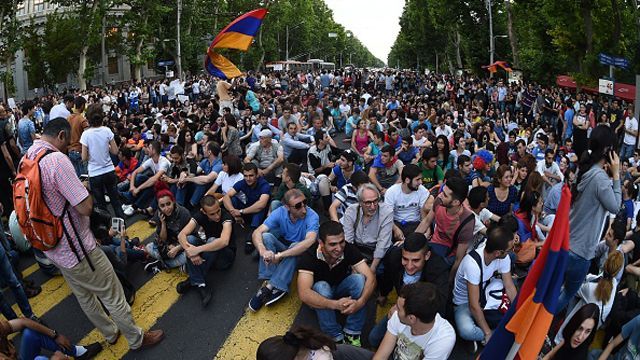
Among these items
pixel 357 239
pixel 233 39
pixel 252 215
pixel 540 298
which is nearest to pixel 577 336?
pixel 540 298

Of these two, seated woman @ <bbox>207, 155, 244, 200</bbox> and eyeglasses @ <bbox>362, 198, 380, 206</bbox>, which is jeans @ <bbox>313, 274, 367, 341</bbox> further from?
seated woman @ <bbox>207, 155, 244, 200</bbox>

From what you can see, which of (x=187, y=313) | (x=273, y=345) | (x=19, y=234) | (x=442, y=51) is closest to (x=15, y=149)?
(x=19, y=234)

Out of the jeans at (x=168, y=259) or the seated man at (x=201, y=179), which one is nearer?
the jeans at (x=168, y=259)

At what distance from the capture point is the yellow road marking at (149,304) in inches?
187

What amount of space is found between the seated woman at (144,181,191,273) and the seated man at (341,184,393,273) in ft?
6.84

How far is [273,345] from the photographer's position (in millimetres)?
2910

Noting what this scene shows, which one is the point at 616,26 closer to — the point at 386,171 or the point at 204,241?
the point at 386,171

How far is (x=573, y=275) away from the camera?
448cm

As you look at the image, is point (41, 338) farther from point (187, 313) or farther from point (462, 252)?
point (462, 252)

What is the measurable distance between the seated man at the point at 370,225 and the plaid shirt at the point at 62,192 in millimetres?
2721

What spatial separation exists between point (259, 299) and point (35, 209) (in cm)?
245

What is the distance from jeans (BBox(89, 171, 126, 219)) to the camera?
708 cm

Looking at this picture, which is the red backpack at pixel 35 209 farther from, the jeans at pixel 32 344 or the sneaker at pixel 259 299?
the sneaker at pixel 259 299

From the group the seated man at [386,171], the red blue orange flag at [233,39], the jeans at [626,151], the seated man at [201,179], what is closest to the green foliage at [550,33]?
the jeans at [626,151]
